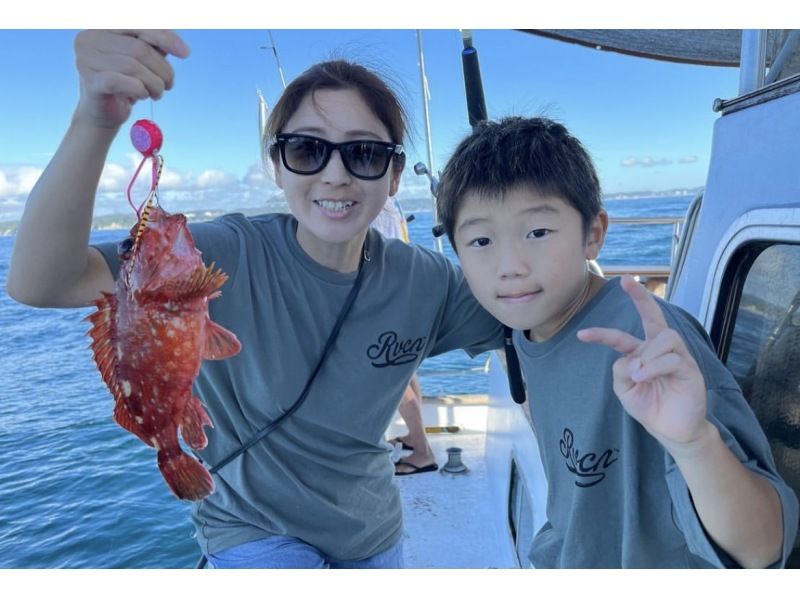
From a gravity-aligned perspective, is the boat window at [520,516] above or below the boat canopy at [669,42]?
below

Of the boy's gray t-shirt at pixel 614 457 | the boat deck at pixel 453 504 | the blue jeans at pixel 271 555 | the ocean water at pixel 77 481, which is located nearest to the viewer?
the boy's gray t-shirt at pixel 614 457

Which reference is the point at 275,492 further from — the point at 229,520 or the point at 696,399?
the point at 696,399

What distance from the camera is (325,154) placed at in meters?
1.69

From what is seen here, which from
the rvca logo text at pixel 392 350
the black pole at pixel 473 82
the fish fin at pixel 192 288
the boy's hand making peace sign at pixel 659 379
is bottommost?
the rvca logo text at pixel 392 350

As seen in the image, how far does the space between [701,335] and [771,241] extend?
0.77m

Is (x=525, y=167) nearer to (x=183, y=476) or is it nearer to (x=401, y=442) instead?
(x=183, y=476)

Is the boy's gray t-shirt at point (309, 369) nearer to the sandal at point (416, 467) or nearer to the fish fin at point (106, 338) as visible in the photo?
the fish fin at point (106, 338)

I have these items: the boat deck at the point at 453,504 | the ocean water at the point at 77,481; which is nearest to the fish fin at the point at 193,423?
the ocean water at the point at 77,481

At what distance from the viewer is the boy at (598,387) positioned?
1.09 meters

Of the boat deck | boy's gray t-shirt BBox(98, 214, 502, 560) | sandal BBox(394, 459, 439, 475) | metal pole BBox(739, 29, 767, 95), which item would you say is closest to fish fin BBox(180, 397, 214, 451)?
boy's gray t-shirt BBox(98, 214, 502, 560)

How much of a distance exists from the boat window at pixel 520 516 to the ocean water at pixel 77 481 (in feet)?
6.79

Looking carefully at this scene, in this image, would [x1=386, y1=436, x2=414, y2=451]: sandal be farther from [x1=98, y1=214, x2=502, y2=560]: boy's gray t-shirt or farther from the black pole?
the black pole

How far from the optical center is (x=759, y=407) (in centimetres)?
194

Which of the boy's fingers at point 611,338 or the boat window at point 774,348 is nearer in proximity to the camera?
the boy's fingers at point 611,338
